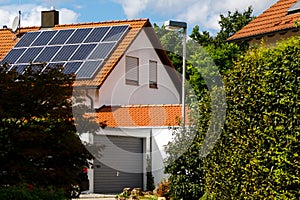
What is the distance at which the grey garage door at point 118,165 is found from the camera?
3158 centimetres

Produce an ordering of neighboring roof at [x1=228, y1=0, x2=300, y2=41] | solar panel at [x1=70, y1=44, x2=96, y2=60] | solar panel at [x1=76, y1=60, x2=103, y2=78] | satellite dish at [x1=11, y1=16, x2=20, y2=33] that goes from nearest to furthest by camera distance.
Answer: neighboring roof at [x1=228, y1=0, x2=300, y2=41] → solar panel at [x1=76, y1=60, x2=103, y2=78] → solar panel at [x1=70, y1=44, x2=96, y2=60] → satellite dish at [x1=11, y1=16, x2=20, y2=33]

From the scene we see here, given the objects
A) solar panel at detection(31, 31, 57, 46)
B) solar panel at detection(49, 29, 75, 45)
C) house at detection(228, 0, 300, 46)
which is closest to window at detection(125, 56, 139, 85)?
solar panel at detection(49, 29, 75, 45)

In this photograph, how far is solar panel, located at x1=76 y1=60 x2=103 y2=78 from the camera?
33.2 m

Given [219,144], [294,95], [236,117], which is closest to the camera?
[294,95]

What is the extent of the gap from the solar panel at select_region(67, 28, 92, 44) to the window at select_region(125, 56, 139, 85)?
2.47m

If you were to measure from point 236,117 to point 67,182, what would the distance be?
6.02 meters

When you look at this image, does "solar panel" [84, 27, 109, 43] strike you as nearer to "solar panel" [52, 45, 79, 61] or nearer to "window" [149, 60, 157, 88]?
"solar panel" [52, 45, 79, 61]

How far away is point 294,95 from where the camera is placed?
11.9 metres

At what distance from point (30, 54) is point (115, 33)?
441 cm

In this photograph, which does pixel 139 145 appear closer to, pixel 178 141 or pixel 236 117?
pixel 178 141

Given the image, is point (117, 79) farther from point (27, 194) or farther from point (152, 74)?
point (27, 194)

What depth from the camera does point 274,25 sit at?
876 inches

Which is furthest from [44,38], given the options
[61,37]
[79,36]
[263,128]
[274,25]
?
[263,128]

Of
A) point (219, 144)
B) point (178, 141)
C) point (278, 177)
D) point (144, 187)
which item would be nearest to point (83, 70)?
point (144, 187)
